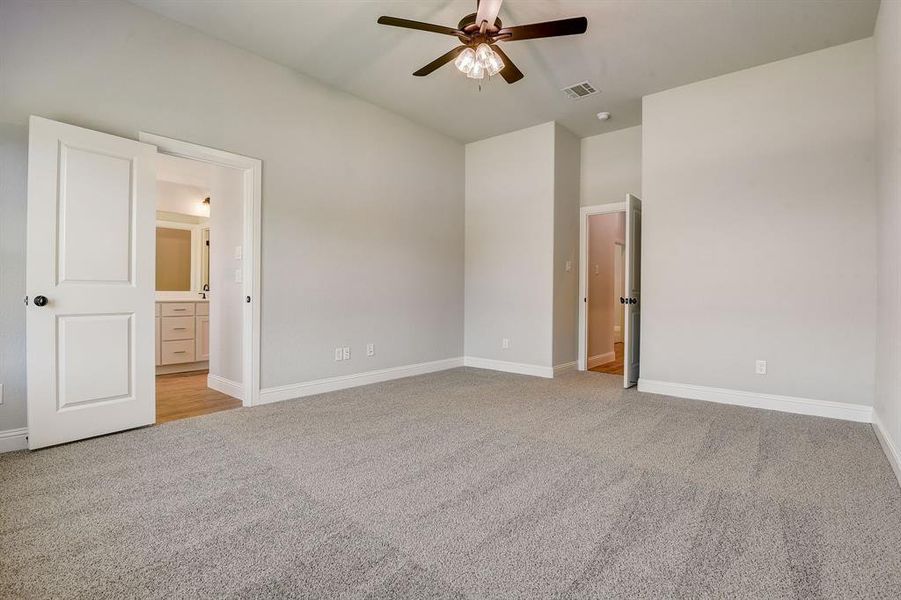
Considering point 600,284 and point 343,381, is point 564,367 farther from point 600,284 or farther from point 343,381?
point 343,381

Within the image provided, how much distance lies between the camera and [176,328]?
547 centimetres

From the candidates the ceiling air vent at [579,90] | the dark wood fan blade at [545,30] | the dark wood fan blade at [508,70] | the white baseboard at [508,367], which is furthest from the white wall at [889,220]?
the white baseboard at [508,367]

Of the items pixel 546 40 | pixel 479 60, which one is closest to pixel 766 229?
pixel 546 40

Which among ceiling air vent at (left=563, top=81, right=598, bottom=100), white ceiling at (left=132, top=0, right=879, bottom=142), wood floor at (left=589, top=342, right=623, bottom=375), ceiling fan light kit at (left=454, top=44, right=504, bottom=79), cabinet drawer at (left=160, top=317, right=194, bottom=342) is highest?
ceiling air vent at (left=563, top=81, right=598, bottom=100)

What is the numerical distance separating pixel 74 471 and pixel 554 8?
426cm

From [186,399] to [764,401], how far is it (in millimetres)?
5405

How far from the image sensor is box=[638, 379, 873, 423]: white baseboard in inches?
134

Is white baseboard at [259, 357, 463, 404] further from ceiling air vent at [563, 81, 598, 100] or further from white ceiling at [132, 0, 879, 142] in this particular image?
ceiling air vent at [563, 81, 598, 100]

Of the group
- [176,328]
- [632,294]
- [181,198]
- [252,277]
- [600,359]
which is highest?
[181,198]

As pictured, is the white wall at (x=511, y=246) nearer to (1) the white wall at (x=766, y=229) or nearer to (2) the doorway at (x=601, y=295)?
(2) the doorway at (x=601, y=295)

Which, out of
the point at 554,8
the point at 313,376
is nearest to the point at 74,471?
the point at 313,376

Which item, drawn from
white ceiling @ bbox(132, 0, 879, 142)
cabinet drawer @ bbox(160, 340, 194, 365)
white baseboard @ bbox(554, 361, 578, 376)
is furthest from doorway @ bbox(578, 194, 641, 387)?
cabinet drawer @ bbox(160, 340, 194, 365)

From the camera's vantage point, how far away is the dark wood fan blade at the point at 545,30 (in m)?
2.48

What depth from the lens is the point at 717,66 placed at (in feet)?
12.5
